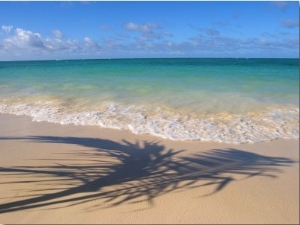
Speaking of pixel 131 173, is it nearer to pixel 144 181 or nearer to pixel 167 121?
pixel 144 181

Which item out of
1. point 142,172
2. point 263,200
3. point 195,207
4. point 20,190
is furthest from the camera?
point 142,172

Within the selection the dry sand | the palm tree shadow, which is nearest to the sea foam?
the dry sand

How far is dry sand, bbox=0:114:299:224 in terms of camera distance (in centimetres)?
345

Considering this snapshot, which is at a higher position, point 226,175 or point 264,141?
point 264,141

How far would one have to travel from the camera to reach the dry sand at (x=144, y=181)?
11.3ft

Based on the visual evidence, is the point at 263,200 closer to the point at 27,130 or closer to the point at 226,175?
the point at 226,175

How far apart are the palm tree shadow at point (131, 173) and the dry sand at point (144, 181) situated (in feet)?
0.05

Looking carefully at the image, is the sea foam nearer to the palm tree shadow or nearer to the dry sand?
the dry sand

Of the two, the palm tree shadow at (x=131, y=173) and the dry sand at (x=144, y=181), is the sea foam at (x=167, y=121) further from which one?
the palm tree shadow at (x=131, y=173)

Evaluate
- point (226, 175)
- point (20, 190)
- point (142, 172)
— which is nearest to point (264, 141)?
point (226, 175)

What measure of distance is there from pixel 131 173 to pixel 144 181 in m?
0.43

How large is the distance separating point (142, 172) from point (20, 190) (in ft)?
6.52

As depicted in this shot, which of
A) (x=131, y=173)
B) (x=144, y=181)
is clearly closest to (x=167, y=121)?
(x=131, y=173)

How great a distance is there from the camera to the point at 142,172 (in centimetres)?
498
